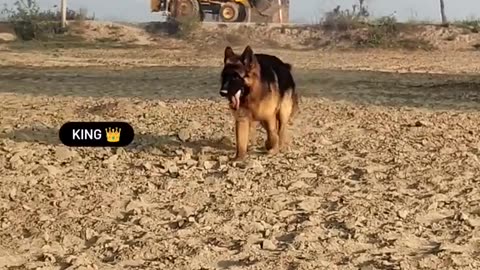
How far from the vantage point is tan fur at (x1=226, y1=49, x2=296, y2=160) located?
7430 mm

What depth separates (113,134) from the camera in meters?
8.62

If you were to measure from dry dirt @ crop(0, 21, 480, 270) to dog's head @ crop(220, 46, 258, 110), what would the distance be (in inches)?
24.5

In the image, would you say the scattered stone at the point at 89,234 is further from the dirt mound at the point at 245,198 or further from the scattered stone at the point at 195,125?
the scattered stone at the point at 195,125

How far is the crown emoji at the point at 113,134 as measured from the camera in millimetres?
8500

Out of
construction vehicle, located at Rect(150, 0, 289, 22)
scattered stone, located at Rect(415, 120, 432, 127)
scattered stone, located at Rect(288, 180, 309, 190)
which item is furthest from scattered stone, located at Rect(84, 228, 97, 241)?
construction vehicle, located at Rect(150, 0, 289, 22)

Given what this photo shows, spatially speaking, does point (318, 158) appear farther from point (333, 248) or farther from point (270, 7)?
point (270, 7)

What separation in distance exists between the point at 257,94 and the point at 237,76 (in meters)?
0.30

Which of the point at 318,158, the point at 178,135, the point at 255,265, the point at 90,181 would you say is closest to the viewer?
the point at 255,265

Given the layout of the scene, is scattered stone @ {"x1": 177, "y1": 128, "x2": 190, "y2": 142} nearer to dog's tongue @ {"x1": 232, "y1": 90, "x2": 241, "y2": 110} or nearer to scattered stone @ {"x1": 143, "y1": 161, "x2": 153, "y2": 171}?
scattered stone @ {"x1": 143, "y1": 161, "x2": 153, "y2": 171}

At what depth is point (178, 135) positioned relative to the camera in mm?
8625

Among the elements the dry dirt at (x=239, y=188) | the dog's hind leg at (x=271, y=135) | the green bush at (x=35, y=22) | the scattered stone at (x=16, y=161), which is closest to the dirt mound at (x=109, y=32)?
the green bush at (x=35, y=22)

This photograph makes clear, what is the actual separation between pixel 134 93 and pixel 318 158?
474cm

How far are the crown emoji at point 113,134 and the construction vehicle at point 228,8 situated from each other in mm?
23785

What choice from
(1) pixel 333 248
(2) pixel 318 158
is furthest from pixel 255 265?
(2) pixel 318 158
